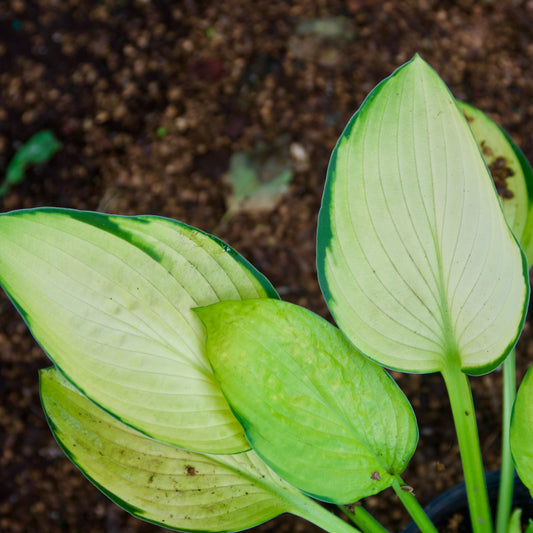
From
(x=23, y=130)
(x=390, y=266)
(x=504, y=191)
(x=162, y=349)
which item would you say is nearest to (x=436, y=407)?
(x=504, y=191)

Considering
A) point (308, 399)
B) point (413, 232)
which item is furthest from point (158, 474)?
point (413, 232)

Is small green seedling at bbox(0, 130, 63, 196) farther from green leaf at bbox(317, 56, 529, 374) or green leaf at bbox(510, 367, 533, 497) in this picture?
green leaf at bbox(510, 367, 533, 497)

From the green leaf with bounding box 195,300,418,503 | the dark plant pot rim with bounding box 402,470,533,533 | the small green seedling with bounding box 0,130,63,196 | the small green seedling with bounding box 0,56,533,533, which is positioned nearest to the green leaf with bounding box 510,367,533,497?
the small green seedling with bounding box 0,56,533,533

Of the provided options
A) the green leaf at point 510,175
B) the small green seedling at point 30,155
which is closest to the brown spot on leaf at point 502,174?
the green leaf at point 510,175

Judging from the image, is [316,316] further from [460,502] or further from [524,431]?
[460,502]

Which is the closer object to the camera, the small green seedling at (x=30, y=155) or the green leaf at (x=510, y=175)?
the green leaf at (x=510, y=175)

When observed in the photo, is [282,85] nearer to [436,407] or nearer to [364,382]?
[436,407]

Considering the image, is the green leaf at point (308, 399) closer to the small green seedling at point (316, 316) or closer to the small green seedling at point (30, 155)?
the small green seedling at point (316, 316)
